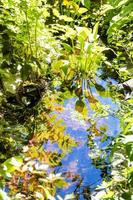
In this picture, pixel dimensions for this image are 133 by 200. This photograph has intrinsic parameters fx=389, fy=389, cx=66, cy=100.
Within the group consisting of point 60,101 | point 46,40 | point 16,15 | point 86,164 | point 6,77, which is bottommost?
point 86,164

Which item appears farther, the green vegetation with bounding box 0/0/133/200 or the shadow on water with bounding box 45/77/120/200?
the shadow on water with bounding box 45/77/120/200

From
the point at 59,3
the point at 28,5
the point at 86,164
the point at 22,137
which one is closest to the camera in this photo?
the point at 28,5

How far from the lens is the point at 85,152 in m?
2.82

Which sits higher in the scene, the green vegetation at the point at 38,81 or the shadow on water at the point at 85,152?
the green vegetation at the point at 38,81

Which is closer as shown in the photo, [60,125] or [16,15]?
[16,15]

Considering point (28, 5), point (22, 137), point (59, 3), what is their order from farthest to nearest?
point (59, 3) → point (22, 137) → point (28, 5)

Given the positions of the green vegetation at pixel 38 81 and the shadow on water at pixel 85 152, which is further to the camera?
the shadow on water at pixel 85 152

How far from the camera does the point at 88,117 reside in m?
2.90

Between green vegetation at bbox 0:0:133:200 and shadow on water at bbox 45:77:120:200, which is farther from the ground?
green vegetation at bbox 0:0:133:200

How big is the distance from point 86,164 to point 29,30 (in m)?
1.02

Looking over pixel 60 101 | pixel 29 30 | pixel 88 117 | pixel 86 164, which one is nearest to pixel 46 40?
pixel 29 30

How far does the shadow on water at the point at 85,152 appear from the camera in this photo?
2607mm

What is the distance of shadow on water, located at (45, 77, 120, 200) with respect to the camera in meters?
2.61

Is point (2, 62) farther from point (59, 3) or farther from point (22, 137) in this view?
point (59, 3)
